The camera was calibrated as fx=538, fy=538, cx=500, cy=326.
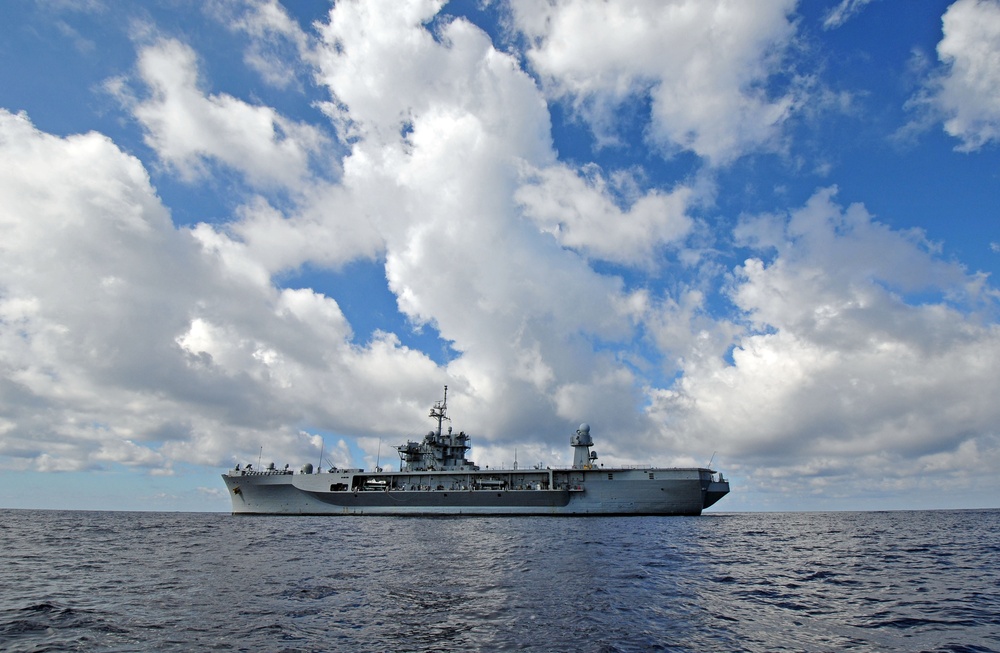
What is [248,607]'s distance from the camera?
1430 centimetres

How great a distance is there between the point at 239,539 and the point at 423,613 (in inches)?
1105

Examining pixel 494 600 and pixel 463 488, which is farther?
pixel 463 488

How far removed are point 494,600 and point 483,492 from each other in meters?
49.6

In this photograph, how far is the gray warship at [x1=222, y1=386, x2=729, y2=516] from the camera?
60.3 metres

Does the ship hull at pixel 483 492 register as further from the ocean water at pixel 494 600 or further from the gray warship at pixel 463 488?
the ocean water at pixel 494 600

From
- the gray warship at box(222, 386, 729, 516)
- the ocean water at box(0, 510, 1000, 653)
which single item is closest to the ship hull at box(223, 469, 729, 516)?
the gray warship at box(222, 386, 729, 516)

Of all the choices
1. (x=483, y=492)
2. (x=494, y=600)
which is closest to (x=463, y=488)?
(x=483, y=492)

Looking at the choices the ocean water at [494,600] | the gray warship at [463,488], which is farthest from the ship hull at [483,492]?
the ocean water at [494,600]

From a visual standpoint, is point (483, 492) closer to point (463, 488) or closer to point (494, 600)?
point (463, 488)

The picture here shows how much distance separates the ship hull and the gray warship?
112 mm

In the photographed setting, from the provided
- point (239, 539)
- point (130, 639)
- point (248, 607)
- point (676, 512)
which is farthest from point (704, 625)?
point (676, 512)

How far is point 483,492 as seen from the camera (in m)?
63.4

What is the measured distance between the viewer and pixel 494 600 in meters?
15.2

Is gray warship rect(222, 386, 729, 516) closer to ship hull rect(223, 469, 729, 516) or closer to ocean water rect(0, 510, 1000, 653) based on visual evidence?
ship hull rect(223, 469, 729, 516)
